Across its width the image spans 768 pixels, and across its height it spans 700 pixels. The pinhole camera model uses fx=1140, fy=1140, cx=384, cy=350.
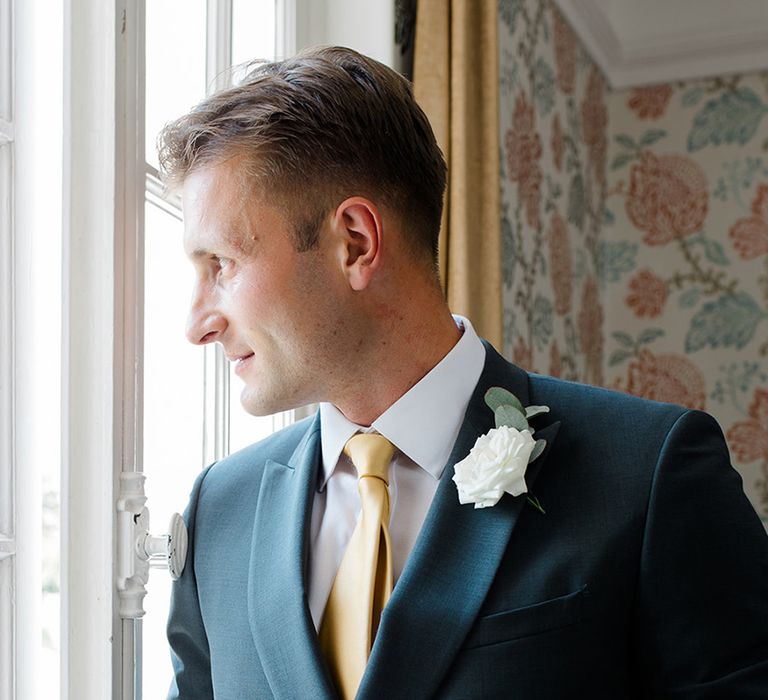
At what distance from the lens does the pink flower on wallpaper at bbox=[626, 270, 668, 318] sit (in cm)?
353

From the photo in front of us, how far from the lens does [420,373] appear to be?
129 cm

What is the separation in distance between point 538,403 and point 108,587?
556 mm

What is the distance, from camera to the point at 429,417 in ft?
4.17

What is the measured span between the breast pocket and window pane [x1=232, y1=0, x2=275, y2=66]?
3.75ft

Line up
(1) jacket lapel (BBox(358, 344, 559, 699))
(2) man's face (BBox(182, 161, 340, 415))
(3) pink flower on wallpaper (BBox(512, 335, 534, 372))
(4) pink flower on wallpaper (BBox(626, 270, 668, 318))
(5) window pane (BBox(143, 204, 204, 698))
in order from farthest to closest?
(4) pink flower on wallpaper (BBox(626, 270, 668, 318))
(3) pink flower on wallpaper (BBox(512, 335, 534, 372))
(5) window pane (BBox(143, 204, 204, 698))
(2) man's face (BBox(182, 161, 340, 415))
(1) jacket lapel (BBox(358, 344, 559, 699))

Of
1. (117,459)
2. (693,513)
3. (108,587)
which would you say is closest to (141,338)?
(117,459)

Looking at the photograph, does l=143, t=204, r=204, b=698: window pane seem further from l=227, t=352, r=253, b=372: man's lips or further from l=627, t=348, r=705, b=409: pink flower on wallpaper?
l=627, t=348, r=705, b=409: pink flower on wallpaper

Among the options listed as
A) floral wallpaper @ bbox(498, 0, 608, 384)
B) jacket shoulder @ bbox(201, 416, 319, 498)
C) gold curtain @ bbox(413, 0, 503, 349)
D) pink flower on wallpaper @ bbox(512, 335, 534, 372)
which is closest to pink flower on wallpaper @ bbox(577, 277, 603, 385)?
floral wallpaper @ bbox(498, 0, 608, 384)

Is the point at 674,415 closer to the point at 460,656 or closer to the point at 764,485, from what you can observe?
the point at 460,656

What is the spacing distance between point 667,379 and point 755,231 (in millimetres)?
516

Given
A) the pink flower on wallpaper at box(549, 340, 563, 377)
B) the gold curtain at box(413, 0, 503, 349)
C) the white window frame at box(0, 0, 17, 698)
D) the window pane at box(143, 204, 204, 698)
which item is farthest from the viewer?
the pink flower on wallpaper at box(549, 340, 563, 377)

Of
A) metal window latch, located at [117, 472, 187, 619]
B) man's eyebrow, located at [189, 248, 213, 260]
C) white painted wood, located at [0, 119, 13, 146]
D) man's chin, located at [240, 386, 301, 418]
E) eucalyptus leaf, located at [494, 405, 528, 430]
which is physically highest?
white painted wood, located at [0, 119, 13, 146]

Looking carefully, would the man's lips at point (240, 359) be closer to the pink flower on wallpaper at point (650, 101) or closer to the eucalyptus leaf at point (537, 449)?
the eucalyptus leaf at point (537, 449)

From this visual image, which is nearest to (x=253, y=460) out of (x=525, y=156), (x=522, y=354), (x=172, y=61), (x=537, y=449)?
(x=537, y=449)
